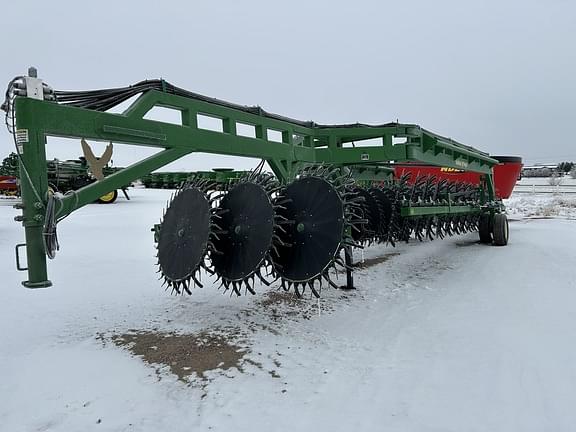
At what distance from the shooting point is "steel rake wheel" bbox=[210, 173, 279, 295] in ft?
11.5

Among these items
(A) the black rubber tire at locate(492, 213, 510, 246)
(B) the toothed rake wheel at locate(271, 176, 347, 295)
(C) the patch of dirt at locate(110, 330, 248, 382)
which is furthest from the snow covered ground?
(A) the black rubber tire at locate(492, 213, 510, 246)

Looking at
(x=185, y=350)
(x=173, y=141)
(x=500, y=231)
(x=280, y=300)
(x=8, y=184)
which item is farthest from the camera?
(x=8, y=184)

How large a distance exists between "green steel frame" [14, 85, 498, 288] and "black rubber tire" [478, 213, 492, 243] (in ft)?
10.4

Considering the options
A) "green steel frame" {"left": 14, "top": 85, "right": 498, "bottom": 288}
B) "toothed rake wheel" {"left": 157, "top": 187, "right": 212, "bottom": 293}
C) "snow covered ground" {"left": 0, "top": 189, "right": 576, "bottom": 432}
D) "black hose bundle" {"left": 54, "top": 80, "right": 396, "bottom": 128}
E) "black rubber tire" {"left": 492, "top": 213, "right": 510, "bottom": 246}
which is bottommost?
"snow covered ground" {"left": 0, "top": 189, "right": 576, "bottom": 432}

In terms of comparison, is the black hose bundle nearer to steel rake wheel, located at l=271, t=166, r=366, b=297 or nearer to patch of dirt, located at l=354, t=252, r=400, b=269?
steel rake wheel, located at l=271, t=166, r=366, b=297

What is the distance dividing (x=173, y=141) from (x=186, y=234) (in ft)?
2.32

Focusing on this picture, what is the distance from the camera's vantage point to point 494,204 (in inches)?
327

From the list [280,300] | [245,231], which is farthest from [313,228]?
[280,300]

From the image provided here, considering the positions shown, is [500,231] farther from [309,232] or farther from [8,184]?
[8,184]

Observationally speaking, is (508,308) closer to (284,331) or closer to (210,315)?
(284,331)

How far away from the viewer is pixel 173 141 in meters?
3.45

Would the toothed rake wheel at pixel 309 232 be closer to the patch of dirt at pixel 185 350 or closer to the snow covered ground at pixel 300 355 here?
the snow covered ground at pixel 300 355

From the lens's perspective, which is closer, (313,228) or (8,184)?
(313,228)

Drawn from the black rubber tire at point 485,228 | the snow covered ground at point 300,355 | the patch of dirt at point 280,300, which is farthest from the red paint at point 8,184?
the patch of dirt at point 280,300
